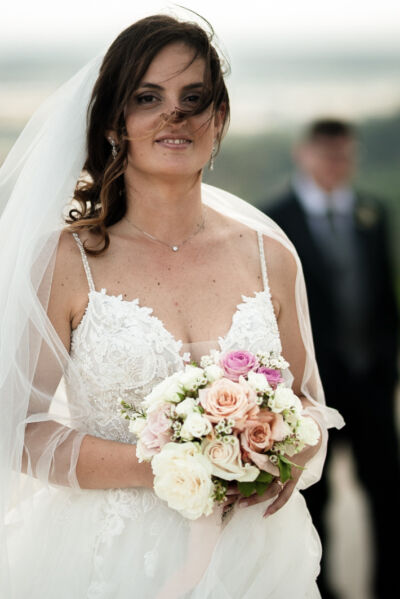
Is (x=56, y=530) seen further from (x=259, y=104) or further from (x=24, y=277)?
(x=259, y=104)

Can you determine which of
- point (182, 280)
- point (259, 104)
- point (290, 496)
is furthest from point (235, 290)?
point (259, 104)

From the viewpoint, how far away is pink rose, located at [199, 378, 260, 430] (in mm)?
2012

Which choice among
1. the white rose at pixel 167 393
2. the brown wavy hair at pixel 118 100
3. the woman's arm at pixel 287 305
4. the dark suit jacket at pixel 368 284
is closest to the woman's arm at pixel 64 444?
the brown wavy hair at pixel 118 100

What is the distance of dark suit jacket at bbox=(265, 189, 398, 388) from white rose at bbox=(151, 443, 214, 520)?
7.49ft

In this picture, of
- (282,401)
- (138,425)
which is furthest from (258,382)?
(138,425)

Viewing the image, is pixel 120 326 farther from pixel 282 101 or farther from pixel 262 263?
pixel 282 101

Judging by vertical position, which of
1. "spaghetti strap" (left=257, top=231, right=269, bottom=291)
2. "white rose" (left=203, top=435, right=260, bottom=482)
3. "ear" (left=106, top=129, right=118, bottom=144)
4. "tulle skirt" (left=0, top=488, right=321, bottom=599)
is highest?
"ear" (left=106, top=129, right=118, bottom=144)

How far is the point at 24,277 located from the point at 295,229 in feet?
6.92

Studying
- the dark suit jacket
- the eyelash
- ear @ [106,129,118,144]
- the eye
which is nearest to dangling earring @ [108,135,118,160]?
ear @ [106,129,118,144]

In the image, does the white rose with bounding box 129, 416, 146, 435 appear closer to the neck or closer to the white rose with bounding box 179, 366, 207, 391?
the white rose with bounding box 179, 366, 207, 391

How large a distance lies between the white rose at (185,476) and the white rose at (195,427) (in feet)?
0.08

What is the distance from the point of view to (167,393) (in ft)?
6.87

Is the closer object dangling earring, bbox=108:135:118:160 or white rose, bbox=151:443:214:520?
white rose, bbox=151:443:214:520

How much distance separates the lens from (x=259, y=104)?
4.65 metres
